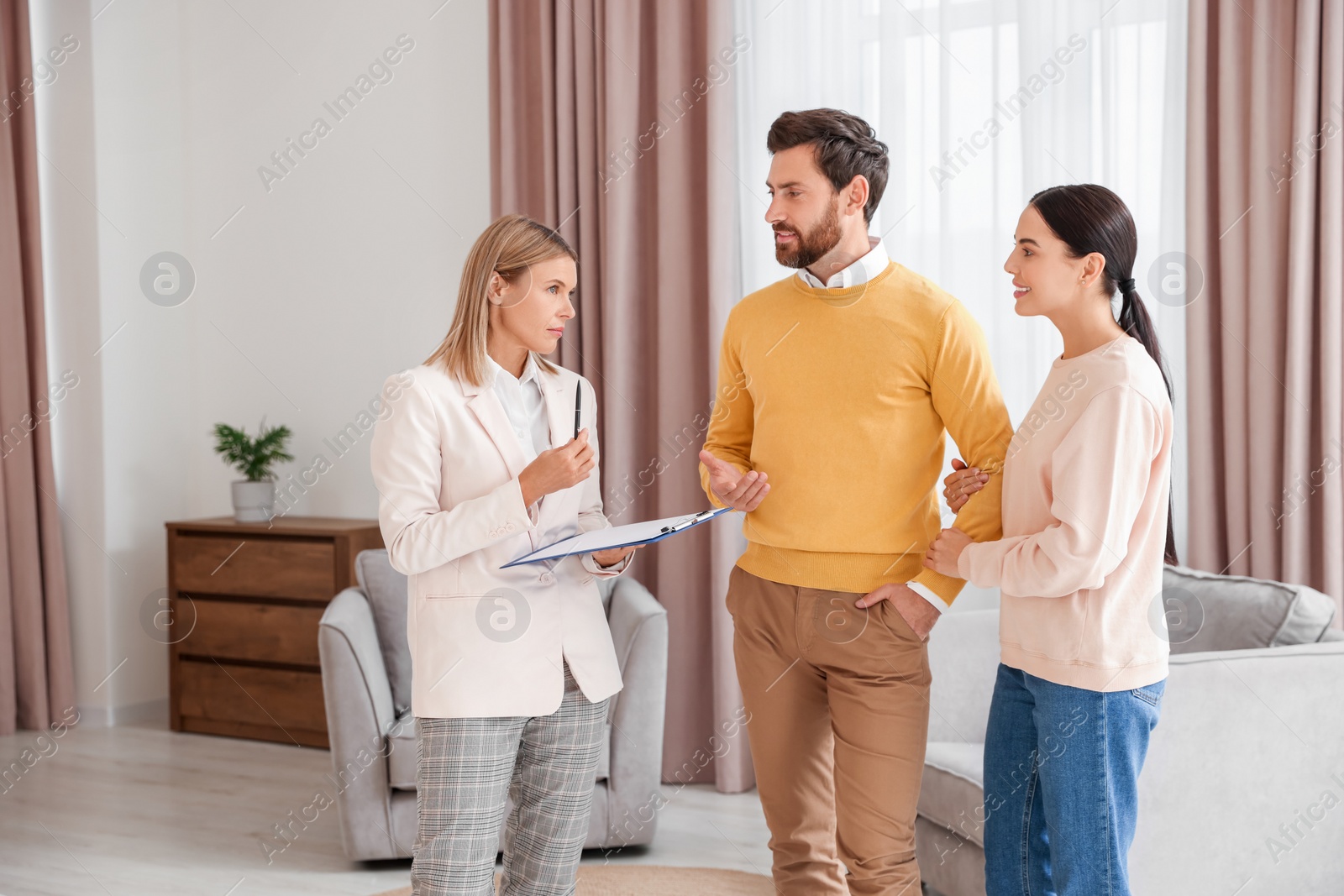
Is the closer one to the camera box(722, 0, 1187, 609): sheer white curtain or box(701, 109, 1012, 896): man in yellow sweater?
box(701, 109, 1012, 896): man in yellow sweater

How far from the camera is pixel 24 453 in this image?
405cm

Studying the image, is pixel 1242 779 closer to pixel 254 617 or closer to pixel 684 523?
pixel 684 523

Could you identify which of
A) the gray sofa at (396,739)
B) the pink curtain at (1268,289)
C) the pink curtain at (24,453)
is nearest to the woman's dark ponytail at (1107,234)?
the gray sofa at (396,739)

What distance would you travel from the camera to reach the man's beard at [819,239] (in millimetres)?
1678

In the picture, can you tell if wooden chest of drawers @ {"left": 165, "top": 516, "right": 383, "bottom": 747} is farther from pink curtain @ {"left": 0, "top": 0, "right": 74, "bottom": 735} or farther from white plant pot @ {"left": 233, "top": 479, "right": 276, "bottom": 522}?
pink curtain @ {"left": 0, "top": 0, "right": 74, "bottom": 735}

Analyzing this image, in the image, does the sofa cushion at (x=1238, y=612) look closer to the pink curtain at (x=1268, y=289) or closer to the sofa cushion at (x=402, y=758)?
the pink curtain at (x=1268, y=289)

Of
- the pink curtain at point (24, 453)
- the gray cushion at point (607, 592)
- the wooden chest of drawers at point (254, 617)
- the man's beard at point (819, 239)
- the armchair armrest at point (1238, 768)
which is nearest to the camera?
the man's beard at point (819, 239)

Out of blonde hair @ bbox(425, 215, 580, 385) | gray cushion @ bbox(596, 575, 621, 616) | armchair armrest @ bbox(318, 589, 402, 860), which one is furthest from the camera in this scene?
gray cushion @ bbox(596, 575, 621, 616)

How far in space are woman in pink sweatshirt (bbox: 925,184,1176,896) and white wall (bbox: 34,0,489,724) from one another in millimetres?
2856

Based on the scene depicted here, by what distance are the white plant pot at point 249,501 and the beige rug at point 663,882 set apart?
1.87 meters

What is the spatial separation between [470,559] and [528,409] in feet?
0.86

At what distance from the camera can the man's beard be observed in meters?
1.68

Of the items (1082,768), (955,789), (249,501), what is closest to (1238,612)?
(955,789)

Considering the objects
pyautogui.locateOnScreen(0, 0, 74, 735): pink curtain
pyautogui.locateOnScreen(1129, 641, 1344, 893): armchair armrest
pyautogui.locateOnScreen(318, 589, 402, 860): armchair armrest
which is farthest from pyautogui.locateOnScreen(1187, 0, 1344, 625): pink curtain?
pyautogui.locateOnScreen(0, 0, 74, 735): pink curtain
